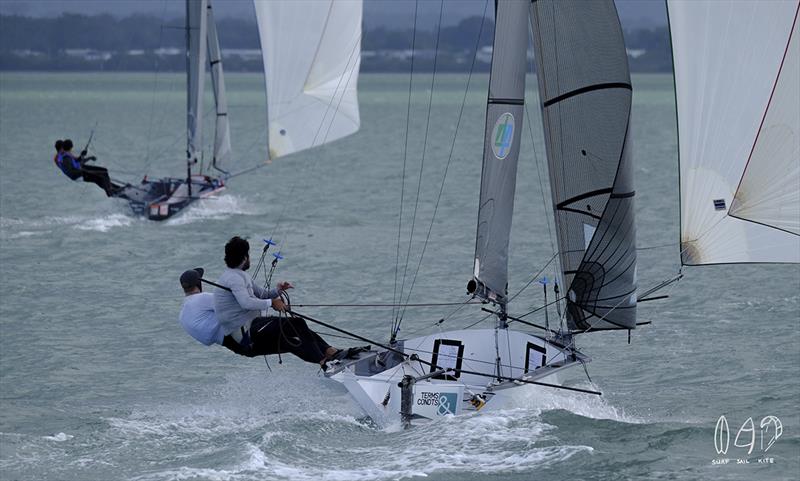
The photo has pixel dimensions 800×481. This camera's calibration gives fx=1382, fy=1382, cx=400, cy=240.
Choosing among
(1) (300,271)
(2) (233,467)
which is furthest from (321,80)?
(2) (233,467)

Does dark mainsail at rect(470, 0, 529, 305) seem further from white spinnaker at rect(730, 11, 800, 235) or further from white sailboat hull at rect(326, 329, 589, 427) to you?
white spinnaker at rect(730, 11, 800, 235)

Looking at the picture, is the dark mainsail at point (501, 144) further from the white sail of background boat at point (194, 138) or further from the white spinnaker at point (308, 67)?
the white sail of background boat at point (194, 138)

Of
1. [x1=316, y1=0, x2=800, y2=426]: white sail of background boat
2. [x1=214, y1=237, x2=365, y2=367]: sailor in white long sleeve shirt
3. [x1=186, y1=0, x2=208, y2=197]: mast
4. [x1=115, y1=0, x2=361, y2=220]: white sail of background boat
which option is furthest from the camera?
[x1=186, y1=0, x2=208, y2=197]: mast

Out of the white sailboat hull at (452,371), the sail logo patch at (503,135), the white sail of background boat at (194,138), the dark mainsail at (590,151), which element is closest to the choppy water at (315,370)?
the white sailboat hull at (452,371)

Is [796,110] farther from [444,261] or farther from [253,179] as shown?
[253,179]

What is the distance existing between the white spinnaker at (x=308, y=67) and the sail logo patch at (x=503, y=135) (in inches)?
399

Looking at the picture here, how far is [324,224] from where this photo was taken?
1039 inches

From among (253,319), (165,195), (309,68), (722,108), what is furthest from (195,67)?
(722,108)

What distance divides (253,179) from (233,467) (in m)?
28.5

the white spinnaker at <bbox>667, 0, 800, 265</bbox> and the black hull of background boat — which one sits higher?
the white spinnaker at <bbox>667, 0, 800, 265</bbox>

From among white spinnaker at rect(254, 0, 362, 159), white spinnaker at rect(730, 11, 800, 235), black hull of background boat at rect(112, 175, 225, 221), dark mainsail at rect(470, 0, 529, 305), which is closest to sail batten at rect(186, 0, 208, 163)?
black hull of background boat at rect(112, 175, 225, 221)

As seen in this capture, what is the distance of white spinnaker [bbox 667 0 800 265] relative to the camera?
9.48 metres

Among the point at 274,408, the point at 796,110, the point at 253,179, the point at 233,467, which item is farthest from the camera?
the point at 253,179

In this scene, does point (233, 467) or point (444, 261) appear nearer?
point (233, 467)
